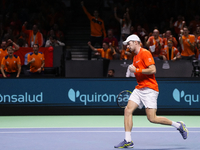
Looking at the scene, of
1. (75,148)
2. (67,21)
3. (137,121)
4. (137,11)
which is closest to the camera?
(75,148)

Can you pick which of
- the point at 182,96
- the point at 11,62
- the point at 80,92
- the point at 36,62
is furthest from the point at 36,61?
the point at 182,96

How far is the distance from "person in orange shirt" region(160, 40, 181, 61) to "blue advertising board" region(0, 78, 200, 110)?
6.31ft

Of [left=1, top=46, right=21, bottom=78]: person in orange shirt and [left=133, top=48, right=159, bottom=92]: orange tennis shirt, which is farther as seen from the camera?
[left=1, top=46, right=21, bottom=78]: person in orange shirt

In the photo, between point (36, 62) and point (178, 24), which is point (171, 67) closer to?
point (178, 24)

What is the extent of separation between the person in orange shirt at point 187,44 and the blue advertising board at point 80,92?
246 centimetres

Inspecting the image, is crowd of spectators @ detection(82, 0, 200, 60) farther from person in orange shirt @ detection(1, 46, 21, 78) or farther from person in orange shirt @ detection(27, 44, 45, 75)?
person in orange shirt @ detection(1, 46, 21, 78)

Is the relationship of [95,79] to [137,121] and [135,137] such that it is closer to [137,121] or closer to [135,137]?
[137,121]

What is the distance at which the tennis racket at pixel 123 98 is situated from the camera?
10664mm

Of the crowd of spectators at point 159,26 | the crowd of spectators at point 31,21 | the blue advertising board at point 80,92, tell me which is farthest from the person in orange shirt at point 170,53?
the crowd of spectators at point 31,21

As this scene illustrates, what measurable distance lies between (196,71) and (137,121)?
329 centimetres

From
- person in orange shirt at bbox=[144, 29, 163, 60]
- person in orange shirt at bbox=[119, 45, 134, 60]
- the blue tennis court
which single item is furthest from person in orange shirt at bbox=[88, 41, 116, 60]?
the blue tennis court

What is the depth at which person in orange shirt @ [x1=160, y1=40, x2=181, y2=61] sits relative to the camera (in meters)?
12.6

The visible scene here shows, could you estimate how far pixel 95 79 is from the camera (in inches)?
432

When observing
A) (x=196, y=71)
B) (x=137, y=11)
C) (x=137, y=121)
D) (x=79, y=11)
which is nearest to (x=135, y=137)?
(x=137, y=121)
